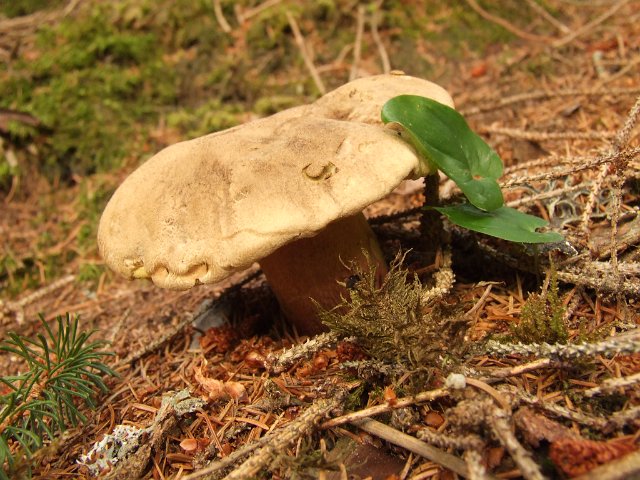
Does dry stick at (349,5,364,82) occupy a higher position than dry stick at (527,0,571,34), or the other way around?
dry stick at (349,5,364,82)

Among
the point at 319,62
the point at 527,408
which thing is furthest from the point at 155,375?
the point at 319,62

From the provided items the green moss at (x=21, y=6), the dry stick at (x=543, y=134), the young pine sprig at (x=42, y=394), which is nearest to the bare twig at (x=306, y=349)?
the young pine sprig at (x=42, y=394)

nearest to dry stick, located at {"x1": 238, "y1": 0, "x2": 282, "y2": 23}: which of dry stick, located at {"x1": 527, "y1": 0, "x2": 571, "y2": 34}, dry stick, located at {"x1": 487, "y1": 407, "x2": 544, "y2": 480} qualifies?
dry stick, located at {"x1": 527, "y1": 0, "x2": 571, "y2": 34}

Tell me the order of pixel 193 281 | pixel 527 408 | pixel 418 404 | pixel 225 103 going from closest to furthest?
pixel 527 408, pixel 418 404, pixel 193 281, pixel 225 103

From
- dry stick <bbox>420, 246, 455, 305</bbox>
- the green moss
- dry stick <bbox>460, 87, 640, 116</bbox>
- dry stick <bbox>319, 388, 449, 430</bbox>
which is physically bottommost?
dry stick <bbox>319, 388, 449, 430</bbox>

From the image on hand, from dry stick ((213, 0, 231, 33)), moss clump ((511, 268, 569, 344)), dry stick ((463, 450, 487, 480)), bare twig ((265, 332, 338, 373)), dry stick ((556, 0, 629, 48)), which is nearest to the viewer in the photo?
dry stick ((463, 450, 487, 480))

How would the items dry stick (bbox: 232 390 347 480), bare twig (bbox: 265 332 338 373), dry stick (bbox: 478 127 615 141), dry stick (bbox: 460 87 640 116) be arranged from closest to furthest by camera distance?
dry stick (bbox: 232 390 347 480), bare twig (bbox: 265 332 338 373), dry stick (bbox: 478 127 615 141), dry stick (bbox: 460 87 640 116)

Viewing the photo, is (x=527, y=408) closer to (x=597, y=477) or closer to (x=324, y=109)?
(x=597, y=477)

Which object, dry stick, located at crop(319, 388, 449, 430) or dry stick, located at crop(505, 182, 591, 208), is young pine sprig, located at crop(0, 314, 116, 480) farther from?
dry stick, located at crop(505, 182, 591, 208)
